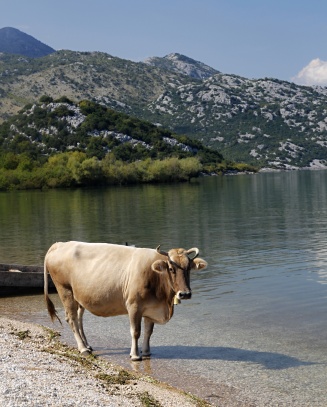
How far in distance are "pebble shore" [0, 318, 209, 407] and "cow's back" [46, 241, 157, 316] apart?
3.83 feet

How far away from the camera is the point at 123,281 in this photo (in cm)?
1219

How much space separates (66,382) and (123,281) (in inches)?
126

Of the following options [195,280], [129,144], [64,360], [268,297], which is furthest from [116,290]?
[129,144]

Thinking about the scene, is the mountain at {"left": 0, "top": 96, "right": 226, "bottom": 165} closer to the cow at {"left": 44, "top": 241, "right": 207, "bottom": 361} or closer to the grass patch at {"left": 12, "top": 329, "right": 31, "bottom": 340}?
the grass patch at {"left": 12, "top": 329, "right": 31, "bottom": 340}

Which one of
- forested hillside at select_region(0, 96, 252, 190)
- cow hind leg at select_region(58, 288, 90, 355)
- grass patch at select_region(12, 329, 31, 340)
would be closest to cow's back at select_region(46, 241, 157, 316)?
cow hind leg at select_region(58, 288, 90, 355)

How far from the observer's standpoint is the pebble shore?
820 cm

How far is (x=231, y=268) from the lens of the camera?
25.8 meters

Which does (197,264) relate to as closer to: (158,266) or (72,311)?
(158,266)

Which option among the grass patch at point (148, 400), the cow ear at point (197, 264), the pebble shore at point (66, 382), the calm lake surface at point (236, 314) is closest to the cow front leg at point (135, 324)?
the calm lake surface at point (236, 314)

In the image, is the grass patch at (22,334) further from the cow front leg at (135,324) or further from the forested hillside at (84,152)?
the forested hillside at (84,152)

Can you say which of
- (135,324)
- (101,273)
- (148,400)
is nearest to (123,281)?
(101,273)

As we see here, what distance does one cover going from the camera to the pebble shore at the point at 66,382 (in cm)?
820

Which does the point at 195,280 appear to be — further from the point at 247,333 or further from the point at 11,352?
the point at 11,352

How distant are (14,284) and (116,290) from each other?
8806mm
